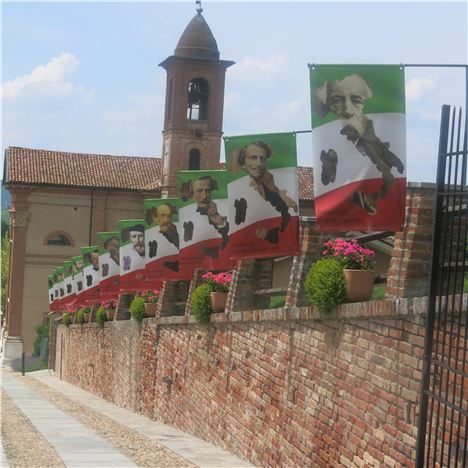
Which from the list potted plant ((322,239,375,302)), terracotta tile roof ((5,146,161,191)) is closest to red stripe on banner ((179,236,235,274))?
potted plant ((322,239,375,302))

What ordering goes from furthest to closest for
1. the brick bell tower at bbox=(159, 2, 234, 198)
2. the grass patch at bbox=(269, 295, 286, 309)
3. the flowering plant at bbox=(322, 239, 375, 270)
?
the brick bell tower at bbox=(159, 2, 234, 198), the grass patch at bbox=(269, 295, 286, 309), the flowering plant at bbox=(322, 239, 375, 270)

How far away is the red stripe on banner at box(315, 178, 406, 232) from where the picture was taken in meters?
9.91

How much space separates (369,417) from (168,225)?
11854mm

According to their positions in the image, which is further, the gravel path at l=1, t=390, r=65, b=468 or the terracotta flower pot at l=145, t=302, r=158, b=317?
the terracotta flower pot at l=145, t=302, r=158, b=317

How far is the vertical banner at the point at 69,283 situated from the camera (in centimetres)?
4231

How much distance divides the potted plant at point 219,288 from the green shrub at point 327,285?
5534 mm

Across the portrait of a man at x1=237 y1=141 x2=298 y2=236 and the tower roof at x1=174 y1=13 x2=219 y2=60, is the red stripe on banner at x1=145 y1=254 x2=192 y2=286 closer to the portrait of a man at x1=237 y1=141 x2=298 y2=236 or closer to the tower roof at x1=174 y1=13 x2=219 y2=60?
the portrait of a man at x1=237 y1=141 x2=298 y2=236

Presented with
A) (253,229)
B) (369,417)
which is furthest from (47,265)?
(369,417)

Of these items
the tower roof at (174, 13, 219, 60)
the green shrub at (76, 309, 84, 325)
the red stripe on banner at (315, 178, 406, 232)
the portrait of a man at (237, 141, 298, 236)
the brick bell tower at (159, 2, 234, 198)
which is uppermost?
the tower roof at (174, 13, 219, 60)

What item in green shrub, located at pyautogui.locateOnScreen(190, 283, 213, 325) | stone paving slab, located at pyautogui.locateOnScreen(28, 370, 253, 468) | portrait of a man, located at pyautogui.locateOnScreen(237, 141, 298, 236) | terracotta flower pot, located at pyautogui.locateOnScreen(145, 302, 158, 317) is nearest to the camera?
portrait of a man, located at pyautogui.locateOnScreen(237, 141, 298, 236)

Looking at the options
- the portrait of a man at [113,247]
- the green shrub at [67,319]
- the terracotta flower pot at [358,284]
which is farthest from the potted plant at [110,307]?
the terracotta flower pot at [358,284]

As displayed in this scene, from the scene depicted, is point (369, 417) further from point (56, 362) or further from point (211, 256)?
point (56, 362)

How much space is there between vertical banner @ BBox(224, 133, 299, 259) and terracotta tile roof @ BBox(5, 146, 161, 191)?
49.4m

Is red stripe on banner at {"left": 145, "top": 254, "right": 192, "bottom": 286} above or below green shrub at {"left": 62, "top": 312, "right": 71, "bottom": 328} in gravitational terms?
above
